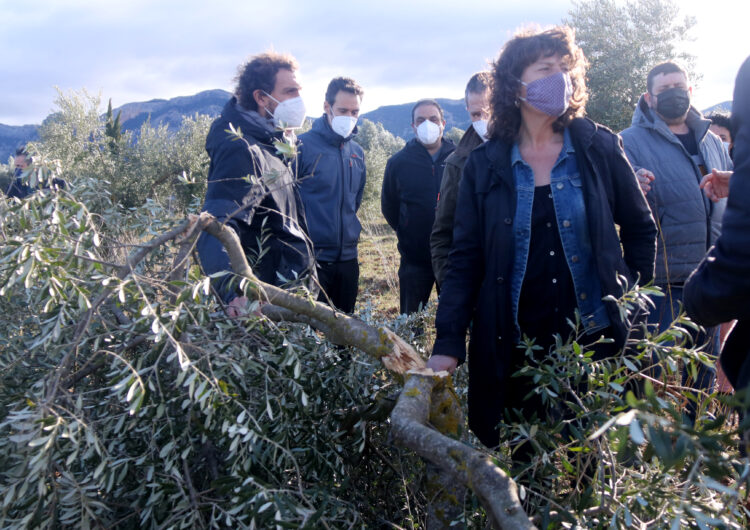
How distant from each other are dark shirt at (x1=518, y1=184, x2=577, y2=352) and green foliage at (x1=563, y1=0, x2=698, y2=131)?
1469 centimetres

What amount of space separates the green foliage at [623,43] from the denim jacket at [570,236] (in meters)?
14.6

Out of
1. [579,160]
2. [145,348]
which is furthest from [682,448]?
[145,348]

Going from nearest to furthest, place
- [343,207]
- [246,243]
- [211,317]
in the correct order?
[211,317] → [246,243] → [343,207]

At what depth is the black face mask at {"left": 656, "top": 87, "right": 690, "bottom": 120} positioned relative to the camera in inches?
147

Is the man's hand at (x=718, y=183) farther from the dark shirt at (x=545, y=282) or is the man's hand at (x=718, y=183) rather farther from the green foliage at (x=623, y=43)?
the green foliage at (x=623, y=43)

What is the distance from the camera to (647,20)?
16.1m

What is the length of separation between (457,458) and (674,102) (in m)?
3.49

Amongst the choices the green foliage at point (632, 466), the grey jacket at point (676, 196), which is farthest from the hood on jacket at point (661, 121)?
the green foliage at point (632, 466)

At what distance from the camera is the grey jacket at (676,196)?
11.5ft

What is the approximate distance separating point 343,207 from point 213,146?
1520 mm

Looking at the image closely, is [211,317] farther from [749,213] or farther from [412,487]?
[749,213]

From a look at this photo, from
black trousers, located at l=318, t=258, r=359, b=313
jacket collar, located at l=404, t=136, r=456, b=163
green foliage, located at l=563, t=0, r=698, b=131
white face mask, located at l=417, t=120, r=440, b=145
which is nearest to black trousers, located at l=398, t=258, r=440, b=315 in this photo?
black trousers, located at l=318, t=258, r=359, b=313

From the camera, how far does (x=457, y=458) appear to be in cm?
137

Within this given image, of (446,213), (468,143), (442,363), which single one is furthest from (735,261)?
(468,143)
